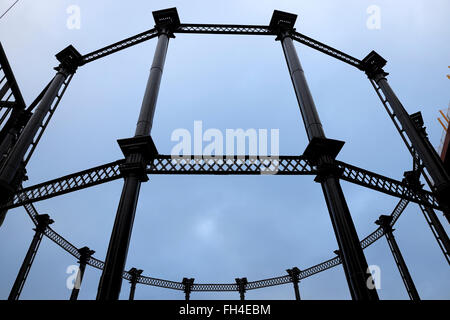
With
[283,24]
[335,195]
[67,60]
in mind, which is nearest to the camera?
[335,195]

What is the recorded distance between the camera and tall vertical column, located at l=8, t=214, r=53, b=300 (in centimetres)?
1422

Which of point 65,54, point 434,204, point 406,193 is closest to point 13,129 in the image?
point 65,54

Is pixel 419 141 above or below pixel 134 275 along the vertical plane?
above

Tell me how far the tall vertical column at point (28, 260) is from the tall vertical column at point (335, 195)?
16.3 metres

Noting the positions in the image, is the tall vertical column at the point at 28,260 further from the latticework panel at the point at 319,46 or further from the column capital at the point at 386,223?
the column capital at the point at 386,223

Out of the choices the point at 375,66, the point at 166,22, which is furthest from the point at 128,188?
the point at 375,66

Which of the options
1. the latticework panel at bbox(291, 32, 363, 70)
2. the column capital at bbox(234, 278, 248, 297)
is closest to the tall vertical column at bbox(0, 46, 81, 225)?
the latticework panel at bbox(291, 32, 363, 70)

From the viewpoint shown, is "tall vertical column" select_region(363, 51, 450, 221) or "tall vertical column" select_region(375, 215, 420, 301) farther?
"tall vertical column" select_region(375, 215, 420, 301)

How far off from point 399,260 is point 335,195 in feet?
43.4

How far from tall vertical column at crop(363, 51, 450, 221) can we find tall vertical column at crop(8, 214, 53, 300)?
1992cm

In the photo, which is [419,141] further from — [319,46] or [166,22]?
[166,22]

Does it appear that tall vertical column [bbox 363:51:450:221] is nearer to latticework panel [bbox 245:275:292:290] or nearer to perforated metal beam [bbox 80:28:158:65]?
perforated metal beam [bbox 80:28:158:65]

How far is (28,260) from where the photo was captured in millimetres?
15102

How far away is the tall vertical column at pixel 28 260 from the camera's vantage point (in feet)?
Result: 46.7
